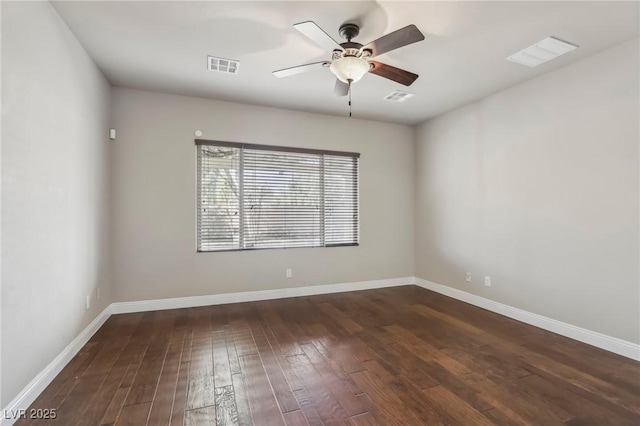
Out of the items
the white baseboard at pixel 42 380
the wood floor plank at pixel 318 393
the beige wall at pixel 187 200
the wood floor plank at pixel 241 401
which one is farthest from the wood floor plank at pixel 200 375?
the beige wall at pixel 187 200

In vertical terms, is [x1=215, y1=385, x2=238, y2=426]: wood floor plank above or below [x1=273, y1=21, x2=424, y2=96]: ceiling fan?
below

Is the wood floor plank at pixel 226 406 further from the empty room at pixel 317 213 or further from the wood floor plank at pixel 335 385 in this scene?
the wood floor plank at pixel 335 385

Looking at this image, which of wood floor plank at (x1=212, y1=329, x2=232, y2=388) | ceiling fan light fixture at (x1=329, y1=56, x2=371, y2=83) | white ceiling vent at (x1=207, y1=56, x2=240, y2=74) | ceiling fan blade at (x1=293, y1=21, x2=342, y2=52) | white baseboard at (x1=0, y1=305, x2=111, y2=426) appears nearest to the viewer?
white baseboard at (x1=0, y1=305, x2=111, y2=426)

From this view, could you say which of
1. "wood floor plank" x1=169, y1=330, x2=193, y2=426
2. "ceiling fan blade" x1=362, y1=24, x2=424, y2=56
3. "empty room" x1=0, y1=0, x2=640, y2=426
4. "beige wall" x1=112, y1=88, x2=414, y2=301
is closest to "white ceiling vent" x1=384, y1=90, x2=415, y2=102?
"empty room" x1=0, y1=0, x2=640, y2=426

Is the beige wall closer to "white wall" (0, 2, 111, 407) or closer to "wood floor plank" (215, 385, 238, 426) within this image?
"white wall" (0, 2, 111, 407)

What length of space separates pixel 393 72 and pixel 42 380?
140 inches

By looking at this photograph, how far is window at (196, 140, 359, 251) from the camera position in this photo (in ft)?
13.5

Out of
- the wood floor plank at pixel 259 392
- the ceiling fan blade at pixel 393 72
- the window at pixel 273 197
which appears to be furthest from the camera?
the window at pixel 273 197

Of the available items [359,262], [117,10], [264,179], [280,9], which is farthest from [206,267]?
[280,9]

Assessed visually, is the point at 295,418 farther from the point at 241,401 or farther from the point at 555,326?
the point at 555,326

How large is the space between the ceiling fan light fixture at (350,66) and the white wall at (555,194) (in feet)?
7.49

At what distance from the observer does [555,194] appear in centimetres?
320

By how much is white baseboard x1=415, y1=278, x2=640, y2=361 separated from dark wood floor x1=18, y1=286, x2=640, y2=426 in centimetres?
13

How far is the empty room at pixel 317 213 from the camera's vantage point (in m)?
1.98
